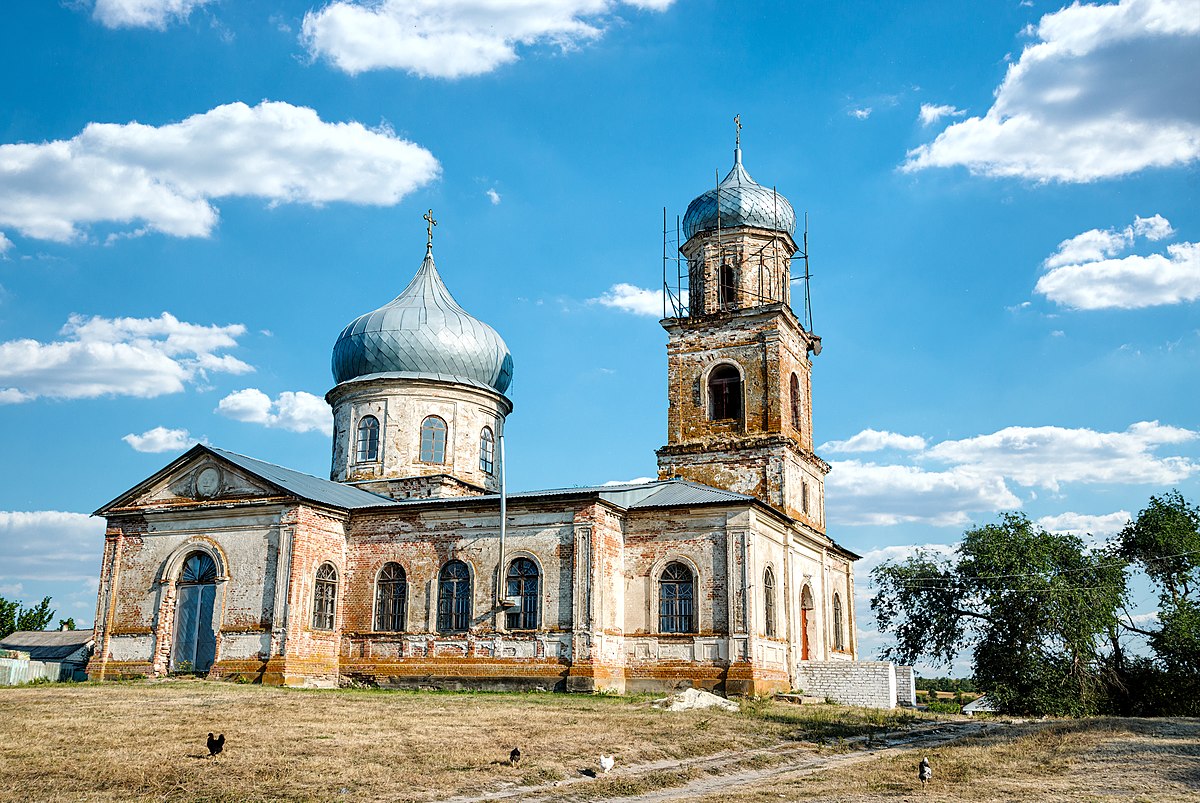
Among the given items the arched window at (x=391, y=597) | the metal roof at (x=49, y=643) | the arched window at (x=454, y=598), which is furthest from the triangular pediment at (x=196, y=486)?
the metal roof at (x=49, y=643)

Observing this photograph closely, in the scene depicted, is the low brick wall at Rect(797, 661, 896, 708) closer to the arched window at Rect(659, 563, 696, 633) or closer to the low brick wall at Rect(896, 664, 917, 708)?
the low brick wall at Rect(896, 664, 917, 708)

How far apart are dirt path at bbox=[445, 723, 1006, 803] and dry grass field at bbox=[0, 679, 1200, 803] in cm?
5

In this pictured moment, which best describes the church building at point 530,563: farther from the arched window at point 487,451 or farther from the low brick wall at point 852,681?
the arched window at point 487,451

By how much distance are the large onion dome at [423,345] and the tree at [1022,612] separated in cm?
1526

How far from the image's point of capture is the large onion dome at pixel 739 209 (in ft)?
114

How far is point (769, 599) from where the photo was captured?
28875 millimetres

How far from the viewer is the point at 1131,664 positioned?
3111 centimetres

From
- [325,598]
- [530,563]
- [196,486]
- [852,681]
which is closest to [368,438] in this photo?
[196,486]

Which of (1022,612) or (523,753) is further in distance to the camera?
(1022,612)

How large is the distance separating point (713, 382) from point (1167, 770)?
20665 mm

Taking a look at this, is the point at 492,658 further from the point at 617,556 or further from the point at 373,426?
the point at 373,426

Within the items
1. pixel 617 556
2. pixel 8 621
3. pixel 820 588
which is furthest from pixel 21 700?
pixel 8 621

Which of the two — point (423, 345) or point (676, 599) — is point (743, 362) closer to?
point (676, 599)

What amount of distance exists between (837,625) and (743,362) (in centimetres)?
915
